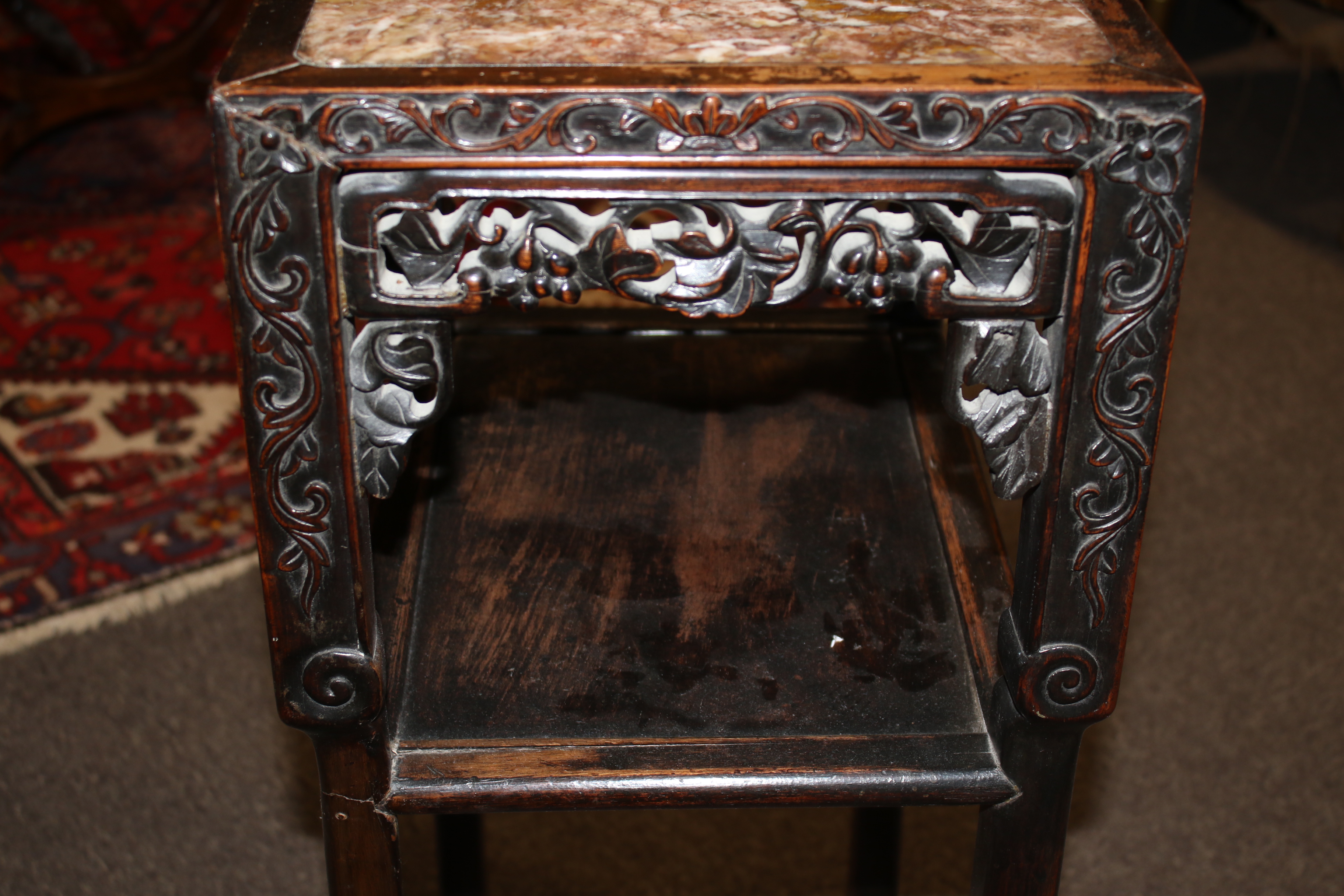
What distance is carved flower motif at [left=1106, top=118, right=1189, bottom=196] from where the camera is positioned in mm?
586

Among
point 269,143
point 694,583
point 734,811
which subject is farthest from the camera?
point 734,811

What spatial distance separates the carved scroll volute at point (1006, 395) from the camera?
0.65 metres

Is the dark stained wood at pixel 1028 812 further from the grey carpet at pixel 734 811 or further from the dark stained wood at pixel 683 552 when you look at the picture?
the grey carpet at pixel 734 811

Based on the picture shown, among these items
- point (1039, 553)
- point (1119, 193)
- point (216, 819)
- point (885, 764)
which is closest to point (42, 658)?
point (216, 819)

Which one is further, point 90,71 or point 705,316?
Answer: point 90,71

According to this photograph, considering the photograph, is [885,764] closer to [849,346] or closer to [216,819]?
[849,346]

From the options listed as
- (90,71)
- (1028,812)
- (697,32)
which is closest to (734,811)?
(1028,812)

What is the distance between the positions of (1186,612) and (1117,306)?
42.2 inches

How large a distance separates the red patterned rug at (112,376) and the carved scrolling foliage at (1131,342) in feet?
3.89

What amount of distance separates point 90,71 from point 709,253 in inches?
93.5

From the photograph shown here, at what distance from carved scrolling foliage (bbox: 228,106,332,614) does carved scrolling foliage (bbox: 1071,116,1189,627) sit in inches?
14.1

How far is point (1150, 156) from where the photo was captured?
0.59m

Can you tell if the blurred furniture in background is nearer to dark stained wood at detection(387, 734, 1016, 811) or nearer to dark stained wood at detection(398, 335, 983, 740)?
dark stained wood at detection(398, 335, 983, 740)

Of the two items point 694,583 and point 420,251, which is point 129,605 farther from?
point 420,251
